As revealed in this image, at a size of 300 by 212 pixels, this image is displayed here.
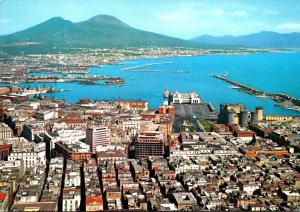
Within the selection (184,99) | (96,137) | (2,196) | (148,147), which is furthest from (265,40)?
(2,196)

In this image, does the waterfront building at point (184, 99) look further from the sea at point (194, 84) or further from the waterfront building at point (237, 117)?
the waterfront building at point (237, 117)

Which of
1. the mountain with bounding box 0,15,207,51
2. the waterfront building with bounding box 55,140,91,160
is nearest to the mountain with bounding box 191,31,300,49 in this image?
the mountain with bounding box 0,15,207,51

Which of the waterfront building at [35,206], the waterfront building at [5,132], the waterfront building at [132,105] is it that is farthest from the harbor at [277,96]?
the waterfront building at [35,206]

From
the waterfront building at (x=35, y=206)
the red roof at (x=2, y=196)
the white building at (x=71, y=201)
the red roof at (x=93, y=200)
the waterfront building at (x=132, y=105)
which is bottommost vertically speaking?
the waterfront building at (x=132, y=105)

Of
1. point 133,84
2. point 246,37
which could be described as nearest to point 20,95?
point 133,84

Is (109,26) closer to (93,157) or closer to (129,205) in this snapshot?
(93,157)

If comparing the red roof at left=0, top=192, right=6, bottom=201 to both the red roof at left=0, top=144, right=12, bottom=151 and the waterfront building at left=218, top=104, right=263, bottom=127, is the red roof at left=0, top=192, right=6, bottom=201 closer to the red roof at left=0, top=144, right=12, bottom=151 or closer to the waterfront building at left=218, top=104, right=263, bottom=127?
the red roof at left=0, top=144, right=12, bottom=151

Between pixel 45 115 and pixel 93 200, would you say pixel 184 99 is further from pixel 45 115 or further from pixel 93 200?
pixel 93 200
